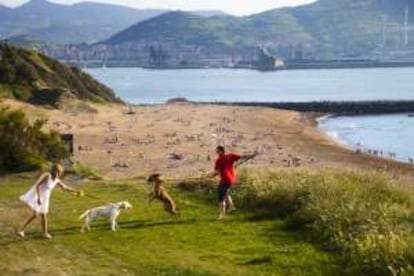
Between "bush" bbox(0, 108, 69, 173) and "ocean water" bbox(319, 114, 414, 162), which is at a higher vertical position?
"bush" bbox(0, 108, 69, 173)

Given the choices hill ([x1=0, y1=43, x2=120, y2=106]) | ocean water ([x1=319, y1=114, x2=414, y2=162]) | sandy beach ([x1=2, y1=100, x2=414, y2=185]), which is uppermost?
hill ([x1=0, y1=43, x2=120, y2=106])

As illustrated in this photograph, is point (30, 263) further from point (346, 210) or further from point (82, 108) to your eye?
point (82, 108)

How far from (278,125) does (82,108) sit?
17.2 meters

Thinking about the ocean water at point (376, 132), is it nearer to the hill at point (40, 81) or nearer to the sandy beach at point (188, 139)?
the sandy beach at point (188, 139)

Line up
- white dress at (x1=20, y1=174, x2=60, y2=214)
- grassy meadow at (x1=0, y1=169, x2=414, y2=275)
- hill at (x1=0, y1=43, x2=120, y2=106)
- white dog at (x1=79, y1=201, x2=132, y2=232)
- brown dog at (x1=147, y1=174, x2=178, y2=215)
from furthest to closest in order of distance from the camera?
hill at (x1=0, y1=43, x2=120, y2=106)
brown dog at (x1=147, y1=174, x2=178, y2=215)
white dog at (x1=79, y1=201, x2=132, y2=232)
white dress at (x1=20, y1=174, x2=60, y2=214)
grassy meadow at (x1=0, y1=169, x2=414, y2=275)

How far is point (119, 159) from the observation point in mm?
42281

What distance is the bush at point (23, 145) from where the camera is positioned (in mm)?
21906

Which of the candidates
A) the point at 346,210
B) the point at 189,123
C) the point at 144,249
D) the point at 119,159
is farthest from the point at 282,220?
the point at 189,123

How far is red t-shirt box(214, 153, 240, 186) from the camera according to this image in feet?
50.0

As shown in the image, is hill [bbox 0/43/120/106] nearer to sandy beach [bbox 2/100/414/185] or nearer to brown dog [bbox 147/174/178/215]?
sandy beach [bbox 2/100/414/185]

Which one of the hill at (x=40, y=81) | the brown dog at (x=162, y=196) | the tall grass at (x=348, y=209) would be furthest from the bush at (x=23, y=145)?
the hill at (x=40, y=81)

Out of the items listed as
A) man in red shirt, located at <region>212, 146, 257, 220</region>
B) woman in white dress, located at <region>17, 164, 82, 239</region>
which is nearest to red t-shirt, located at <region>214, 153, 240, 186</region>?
man in red shirt, located at <region>212, 146, 257, 220</region>

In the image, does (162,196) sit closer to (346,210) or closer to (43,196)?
(43,196)

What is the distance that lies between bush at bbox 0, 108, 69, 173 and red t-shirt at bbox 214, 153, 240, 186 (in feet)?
25.7
